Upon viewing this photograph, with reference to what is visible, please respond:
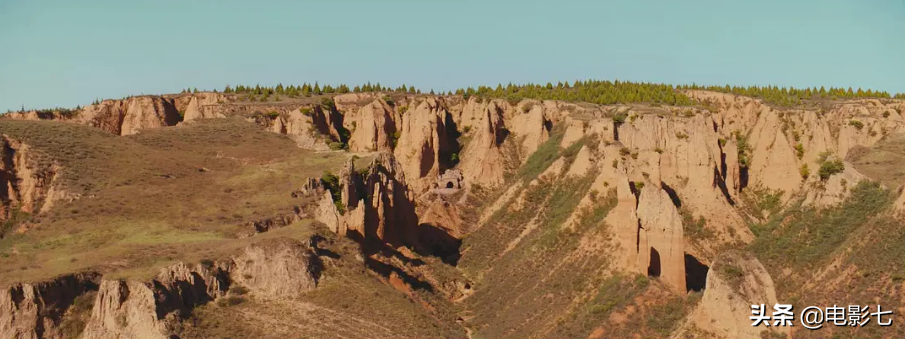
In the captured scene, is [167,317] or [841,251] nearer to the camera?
[167,317]

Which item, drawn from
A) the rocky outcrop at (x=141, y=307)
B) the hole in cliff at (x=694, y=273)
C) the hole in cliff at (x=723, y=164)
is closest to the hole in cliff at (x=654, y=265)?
the hole in cliff at (x=694, y=273)

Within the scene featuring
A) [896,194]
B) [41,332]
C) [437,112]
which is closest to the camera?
[41,332]

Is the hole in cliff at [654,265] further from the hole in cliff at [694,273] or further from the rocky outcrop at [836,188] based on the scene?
the rocky outcrop at [836,188]

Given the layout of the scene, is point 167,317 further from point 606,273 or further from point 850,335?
point 850,335

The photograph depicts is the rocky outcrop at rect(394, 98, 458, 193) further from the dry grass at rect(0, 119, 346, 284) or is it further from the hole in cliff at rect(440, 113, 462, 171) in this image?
the dry grass at rect(0, 119, 346, 284)

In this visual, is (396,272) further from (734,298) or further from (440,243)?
(734,298)

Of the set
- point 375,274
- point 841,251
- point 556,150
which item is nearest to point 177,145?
point 375,274
